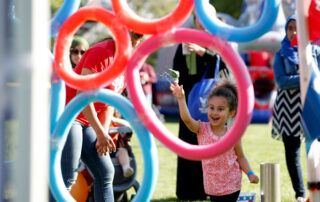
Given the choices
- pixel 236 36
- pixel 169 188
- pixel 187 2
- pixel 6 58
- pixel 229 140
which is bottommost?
pixel 169 188

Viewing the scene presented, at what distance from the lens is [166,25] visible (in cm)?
226

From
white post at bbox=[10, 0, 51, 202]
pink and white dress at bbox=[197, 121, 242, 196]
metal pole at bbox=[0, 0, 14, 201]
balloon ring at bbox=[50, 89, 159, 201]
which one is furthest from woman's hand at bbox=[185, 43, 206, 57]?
white post at bbox=[10, 0, 51, 202]

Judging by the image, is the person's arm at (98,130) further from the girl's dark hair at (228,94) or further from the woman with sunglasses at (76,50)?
the woman with sunglasses at (76,50)

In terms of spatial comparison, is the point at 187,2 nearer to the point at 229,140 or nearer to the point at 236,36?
the point at 236,36

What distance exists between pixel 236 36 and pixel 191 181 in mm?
2652

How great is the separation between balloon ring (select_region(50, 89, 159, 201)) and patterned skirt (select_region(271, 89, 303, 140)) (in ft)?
6.90

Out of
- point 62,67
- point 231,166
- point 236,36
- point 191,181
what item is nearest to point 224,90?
point 231,166

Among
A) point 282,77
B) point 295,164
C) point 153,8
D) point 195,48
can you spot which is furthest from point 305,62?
point 153,8

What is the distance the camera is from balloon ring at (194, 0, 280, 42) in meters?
2.18

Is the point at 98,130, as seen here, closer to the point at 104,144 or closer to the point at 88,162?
the point at 104,144

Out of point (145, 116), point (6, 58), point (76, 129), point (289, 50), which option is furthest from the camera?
point (289, 50)

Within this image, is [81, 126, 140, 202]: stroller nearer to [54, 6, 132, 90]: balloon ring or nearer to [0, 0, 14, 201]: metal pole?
[54, 6, 132, 90]: balloon ring

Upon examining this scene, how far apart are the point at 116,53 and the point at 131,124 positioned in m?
0.33

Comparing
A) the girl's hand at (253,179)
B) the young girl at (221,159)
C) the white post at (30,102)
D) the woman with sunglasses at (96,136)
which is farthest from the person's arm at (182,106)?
the white post at (30,102)
